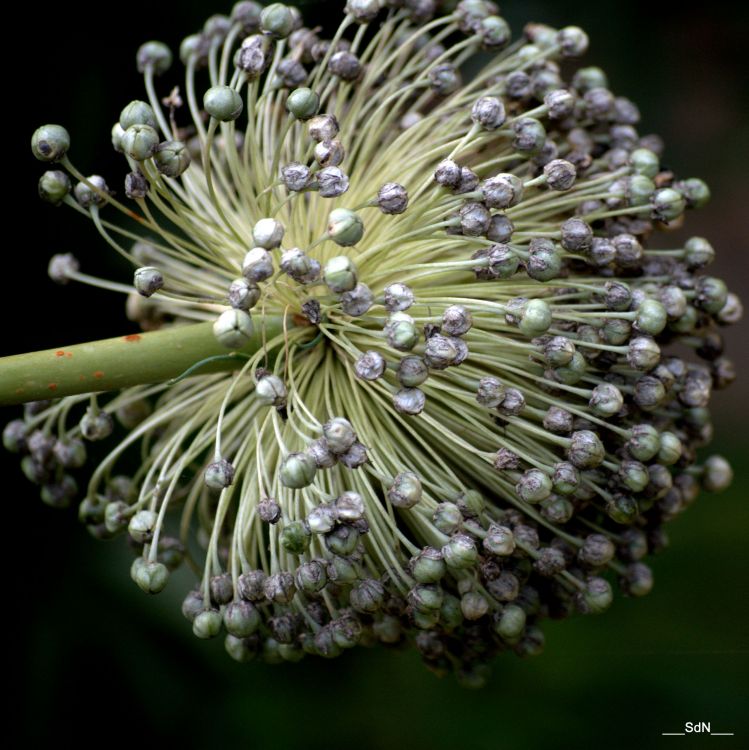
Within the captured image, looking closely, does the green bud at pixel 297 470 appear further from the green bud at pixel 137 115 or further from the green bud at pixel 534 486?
the green bud at pixel 137 115

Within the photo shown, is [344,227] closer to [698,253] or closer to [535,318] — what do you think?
[535,318]

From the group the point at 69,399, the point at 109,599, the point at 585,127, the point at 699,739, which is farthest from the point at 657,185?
the point at 109,599

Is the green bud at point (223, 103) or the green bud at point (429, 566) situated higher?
the green bud at point (223, 103)

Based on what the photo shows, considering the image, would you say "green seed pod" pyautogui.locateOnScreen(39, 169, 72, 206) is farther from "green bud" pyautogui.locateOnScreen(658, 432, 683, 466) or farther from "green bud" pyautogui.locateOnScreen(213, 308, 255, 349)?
"green bud" pyautogui.locateOnScreen(658, 432, 683, 466)

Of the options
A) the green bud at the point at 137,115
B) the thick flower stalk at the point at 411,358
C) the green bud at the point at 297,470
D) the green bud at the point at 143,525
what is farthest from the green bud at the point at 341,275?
the green bud at the point at 143,525

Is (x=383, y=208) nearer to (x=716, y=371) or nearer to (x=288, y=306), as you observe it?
(x=288, y=306)

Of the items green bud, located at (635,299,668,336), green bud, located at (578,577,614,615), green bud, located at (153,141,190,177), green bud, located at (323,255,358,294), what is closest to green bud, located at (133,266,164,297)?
green bud, located at (153,141,190,177)

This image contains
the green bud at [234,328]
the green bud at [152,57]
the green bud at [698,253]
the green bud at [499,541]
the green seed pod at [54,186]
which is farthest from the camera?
the green bud at [152,57]

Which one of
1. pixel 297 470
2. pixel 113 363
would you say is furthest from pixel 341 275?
pixel 113 363
